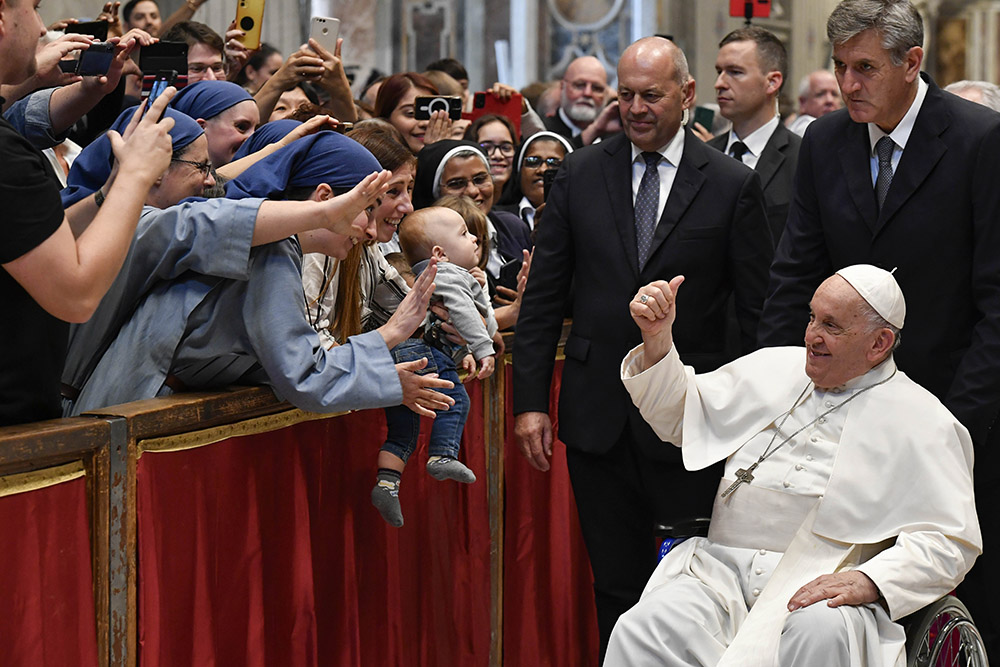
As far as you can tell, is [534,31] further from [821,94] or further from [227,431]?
[227,431]

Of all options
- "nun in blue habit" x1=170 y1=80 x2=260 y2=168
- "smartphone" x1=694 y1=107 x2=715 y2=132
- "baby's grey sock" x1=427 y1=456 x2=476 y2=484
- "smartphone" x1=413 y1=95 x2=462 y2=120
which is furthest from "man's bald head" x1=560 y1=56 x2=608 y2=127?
"baby's grey sock" x1=427 y1=456 x2=476 y2=484


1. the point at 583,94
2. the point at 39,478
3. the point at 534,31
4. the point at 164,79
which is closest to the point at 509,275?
the point at 164,79

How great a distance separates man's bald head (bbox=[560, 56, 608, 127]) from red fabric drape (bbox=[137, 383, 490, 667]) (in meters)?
4.33

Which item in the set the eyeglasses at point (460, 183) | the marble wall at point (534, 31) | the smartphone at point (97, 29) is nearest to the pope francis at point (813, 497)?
the eyeglasses at point (460, 183)

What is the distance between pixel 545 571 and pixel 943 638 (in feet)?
6.67

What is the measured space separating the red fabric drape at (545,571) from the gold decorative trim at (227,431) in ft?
4.63

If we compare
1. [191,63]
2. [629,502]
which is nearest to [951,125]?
[629,502]

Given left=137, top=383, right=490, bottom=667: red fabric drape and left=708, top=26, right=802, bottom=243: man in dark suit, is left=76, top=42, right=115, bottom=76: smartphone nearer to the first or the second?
left=137, top=383, right=490, bottom=667: red fabric drape

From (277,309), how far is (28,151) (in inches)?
33.6

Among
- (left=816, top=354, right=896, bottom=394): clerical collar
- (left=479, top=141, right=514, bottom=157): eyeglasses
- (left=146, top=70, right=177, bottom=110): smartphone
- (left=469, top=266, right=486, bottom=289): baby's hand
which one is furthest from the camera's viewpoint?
(left=479, top=141, right=514, bottom=157): eyeglasses

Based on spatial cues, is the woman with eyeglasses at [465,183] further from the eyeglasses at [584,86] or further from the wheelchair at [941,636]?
the eyeglasses at [584,86]

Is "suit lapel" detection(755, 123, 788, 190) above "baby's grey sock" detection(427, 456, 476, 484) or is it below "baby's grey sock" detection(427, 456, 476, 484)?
above

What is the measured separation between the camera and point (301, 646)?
361 centimetres

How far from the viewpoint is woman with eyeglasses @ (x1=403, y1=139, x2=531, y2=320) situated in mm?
5562
